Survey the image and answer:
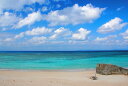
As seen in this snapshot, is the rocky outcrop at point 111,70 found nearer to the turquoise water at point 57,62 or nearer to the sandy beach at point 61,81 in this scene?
the sandy beach at point 61,81

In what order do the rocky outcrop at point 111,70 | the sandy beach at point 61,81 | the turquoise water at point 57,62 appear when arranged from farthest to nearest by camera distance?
the turquoise water at point 57,62
the rocky outcrop at point 111,70
the sandy beach at point 61,81

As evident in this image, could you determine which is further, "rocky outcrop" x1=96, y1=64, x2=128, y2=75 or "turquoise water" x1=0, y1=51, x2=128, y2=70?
"turquoise water" x1=0, y1=51, x2=128, y2=70

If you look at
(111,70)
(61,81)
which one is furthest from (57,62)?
(61,81)

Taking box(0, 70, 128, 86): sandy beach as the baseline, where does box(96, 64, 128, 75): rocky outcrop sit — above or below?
above

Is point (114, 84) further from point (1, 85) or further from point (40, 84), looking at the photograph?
point (1, 85)

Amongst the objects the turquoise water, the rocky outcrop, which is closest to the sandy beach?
the rocky outcrop

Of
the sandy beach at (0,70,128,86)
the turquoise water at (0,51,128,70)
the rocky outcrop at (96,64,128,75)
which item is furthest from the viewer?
the turquoise water at (0,51,128,70)

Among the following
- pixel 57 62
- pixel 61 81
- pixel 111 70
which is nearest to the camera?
pixel 61 81

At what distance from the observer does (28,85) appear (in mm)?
10367

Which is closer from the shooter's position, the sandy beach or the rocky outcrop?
the sandy beach

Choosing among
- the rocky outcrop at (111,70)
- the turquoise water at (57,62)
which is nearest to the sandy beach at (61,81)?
the rocky outcrop at (111,70)

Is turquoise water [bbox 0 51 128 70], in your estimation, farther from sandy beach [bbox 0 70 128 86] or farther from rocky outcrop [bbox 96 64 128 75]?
sandy beach [bbox 0 70 128 86]

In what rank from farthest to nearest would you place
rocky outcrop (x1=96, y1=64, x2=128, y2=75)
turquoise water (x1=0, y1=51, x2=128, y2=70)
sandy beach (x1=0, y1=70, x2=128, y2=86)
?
turquoise water (x1=0, y1=51, x2=128, y2=70) → rocky outcrop (x1=96, y1=64, x2=128, y2=75) → sandy beach (x1=0, y1=70, x2=128, y2=86)

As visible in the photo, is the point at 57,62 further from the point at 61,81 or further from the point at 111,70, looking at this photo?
the point at 61,81
